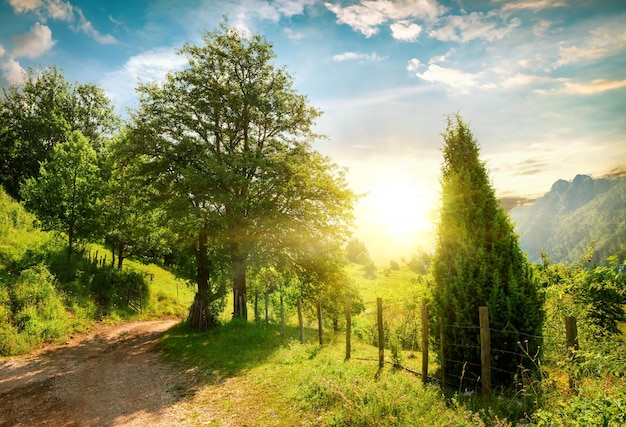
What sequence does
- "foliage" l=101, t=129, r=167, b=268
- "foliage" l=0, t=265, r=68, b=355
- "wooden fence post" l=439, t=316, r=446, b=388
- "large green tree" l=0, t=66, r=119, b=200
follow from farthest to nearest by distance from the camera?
"large green tree" l=0, t=66, r=119, b=200, "foliage" l=101, t=129, r=167, b=268, "foliage" l=0, t=265, r=68, b=355, "wooden fence post" l=439, t=316, r=446, b=388

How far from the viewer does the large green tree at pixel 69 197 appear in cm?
2322

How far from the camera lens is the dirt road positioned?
9312mm

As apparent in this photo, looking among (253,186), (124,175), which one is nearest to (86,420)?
(253,186)

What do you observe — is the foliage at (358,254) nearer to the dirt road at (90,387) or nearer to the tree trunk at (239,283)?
the tree trunk at (239,283)

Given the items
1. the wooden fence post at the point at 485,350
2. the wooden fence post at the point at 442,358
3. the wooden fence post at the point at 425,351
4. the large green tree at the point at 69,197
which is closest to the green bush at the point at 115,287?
the large green tree at the point at 69,197

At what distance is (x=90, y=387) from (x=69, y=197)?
54.5 ft

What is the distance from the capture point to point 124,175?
2180cm

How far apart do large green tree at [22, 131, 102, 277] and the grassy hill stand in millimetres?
1554

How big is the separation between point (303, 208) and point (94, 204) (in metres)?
15.7

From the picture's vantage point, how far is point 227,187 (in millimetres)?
20812

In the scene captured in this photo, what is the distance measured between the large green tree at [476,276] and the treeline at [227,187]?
10466mm

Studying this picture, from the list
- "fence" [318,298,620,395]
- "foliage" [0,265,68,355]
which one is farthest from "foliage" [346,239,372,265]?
"fence" [318,298,620,395]

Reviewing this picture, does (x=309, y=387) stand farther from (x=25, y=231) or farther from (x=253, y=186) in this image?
(x=25, y=231)

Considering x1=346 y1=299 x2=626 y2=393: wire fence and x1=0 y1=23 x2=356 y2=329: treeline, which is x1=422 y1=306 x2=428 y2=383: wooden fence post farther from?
x1=0 y1=23 x2=356 y2=329: treeline
